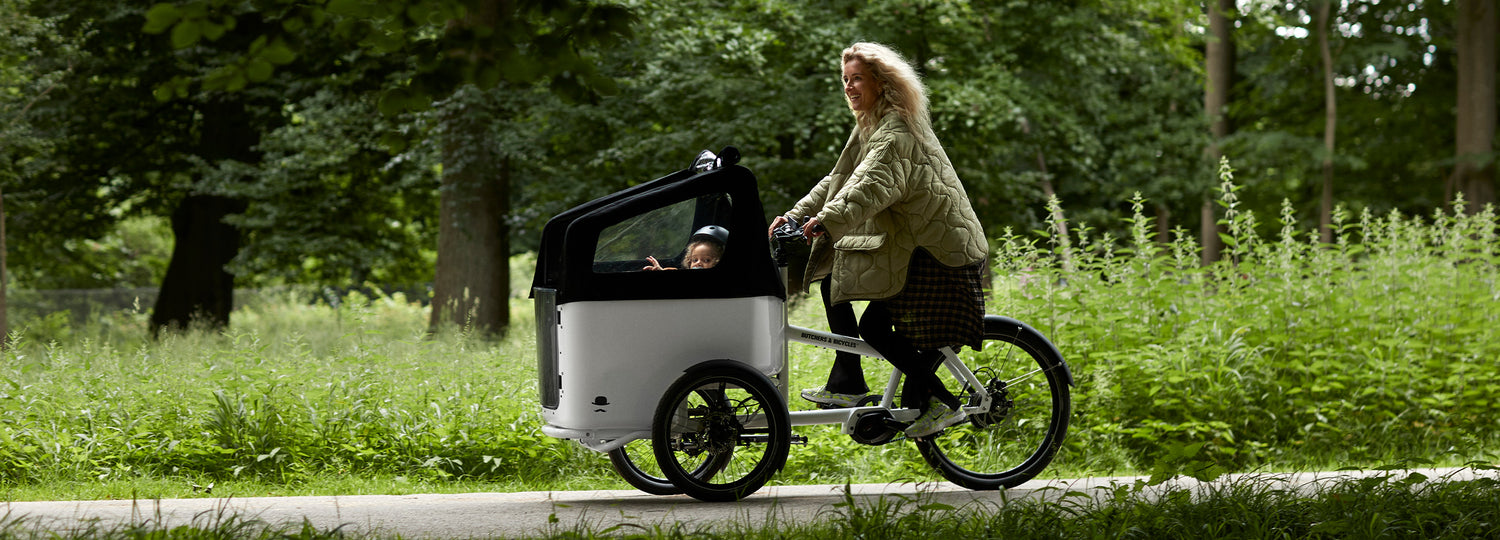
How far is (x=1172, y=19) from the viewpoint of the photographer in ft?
52.6

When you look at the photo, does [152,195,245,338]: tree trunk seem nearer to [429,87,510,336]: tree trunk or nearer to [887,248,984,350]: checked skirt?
[429,87,510,336]: tree trunk

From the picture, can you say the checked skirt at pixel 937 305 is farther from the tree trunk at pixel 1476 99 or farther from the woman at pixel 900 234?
the tree trunk at pixel 1476 99

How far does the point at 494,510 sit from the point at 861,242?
171 cm

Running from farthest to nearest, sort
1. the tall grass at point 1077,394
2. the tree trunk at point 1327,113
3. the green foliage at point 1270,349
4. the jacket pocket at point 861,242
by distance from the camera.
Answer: the tree trunk at point 1327,113, the green foliage at point 1270,349, the tall grass at point 1077,394, the jacket pocket at point 861,242

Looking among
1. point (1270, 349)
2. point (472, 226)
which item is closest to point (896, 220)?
point (1270, 349)

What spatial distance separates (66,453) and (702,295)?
3.12m

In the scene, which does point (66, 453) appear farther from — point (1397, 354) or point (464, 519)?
point (1397, 354)

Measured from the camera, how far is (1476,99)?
19844mm

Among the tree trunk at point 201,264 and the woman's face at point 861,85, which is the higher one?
the woman's face at point 861,85

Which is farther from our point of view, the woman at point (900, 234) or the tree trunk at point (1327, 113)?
the tree trunk at point (1327, 113)

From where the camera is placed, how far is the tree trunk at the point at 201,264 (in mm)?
17297

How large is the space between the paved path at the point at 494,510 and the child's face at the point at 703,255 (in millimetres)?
910

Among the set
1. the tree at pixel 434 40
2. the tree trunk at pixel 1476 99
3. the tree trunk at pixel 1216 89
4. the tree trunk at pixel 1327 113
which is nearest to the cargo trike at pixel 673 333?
the tree at pixel 434 40

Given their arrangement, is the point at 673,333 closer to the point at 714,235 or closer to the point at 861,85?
the point at 714,235
